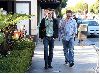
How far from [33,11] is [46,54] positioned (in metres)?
12.6

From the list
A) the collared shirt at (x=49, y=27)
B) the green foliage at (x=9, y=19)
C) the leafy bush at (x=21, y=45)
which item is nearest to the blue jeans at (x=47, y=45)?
the collared shirt at (x=49, y=27)

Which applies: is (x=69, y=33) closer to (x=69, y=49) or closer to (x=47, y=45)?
(x=69, y=49)

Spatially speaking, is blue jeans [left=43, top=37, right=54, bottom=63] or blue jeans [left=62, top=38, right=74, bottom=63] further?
blue jeans [left=62, top=38, right=74, bottom=63]

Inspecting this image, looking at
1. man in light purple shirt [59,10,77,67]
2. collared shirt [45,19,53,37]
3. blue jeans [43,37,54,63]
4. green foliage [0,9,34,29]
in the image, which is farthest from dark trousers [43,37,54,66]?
green foliage [0,9,34,29]

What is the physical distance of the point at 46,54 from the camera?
43.7 feet

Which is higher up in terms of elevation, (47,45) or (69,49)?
(47,45)

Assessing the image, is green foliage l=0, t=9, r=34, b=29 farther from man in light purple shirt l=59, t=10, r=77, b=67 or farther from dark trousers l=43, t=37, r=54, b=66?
man in light purple shirt l=59, t=10, r=77, b=67

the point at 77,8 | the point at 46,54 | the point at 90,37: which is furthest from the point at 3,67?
the point at 77,8

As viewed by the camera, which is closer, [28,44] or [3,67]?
[3,67]

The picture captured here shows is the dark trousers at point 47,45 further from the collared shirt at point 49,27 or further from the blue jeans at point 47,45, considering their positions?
the collared shirt at point 49,27

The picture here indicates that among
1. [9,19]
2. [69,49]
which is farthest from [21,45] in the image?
[9,19]

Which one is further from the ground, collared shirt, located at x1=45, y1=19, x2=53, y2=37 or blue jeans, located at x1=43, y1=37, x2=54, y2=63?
collared shirt, located at x1=45, y1=19, x2=53, y2=37

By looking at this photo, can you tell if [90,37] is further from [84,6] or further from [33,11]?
[84,6]

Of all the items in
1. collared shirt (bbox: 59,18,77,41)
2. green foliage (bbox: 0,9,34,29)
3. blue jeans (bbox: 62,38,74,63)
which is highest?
green foliage (bbox: 0,9,34,29)
